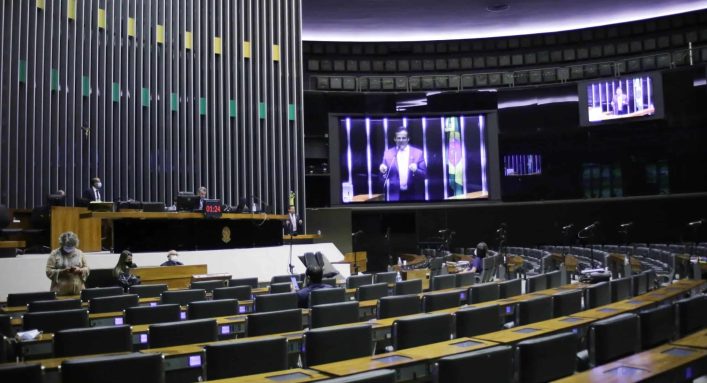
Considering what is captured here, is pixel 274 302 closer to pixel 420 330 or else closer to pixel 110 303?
pixel 110 303

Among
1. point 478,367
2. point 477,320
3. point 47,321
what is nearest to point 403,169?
point 477,320

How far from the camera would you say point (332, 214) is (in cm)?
1825

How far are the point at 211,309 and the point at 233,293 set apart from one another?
4.32ft

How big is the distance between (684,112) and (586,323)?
49.3 feet

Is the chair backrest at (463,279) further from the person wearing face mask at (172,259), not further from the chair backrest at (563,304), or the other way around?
the person wearing face mask at (172,259)

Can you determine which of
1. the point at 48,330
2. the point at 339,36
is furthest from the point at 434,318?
the point at 339,36

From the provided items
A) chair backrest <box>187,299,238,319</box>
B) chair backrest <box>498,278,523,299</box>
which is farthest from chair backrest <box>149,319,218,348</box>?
chair backrest <box>498,278,523,299</box>

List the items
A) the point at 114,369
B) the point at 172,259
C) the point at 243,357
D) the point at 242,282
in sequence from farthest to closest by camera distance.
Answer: the point at 172,259
the point at 242,282
the point at 243,357
the point at 114,369

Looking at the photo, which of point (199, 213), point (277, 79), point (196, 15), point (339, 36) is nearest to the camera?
point (199, 213)

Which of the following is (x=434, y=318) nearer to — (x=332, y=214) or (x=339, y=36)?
(x=332, y=214)

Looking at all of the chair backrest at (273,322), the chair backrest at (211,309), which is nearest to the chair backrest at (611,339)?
the chair backrest at (273,322)

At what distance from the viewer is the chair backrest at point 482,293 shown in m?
6.20

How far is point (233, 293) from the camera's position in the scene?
6.66m

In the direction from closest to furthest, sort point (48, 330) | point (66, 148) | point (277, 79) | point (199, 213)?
point (48, 330)
point (199, 213)
point (66, 148)
point (277, 79)
